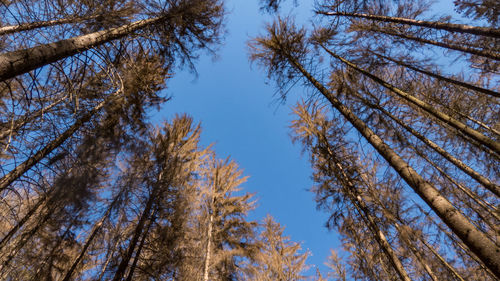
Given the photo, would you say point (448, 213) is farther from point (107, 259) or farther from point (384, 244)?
point (107, 259)

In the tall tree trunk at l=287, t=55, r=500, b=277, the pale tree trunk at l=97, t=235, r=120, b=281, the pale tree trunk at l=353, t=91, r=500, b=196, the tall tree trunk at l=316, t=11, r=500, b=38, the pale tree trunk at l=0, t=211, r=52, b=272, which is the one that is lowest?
the tall tree trunk at l=287, t=55, r=500, b=277

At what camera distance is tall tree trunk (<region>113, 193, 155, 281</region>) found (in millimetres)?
3432

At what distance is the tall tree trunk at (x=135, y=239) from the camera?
3432 millimetres

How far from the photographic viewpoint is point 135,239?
3852 mm

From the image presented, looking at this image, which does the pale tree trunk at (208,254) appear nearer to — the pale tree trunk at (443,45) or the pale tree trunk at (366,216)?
the pale tree trunk at (366,216)

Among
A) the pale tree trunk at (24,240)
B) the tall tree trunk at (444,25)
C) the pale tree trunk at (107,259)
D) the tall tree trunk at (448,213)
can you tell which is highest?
the tall tree trunk at (444,25)

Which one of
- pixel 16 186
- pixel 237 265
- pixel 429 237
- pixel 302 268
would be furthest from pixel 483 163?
pixel 16 186

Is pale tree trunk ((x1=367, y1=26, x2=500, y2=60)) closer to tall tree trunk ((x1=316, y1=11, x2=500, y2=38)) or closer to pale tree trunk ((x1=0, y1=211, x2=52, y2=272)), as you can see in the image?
tall tree trunk ((x1=316, y1=11, x2=500, y2=38))

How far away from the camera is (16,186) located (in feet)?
8.08

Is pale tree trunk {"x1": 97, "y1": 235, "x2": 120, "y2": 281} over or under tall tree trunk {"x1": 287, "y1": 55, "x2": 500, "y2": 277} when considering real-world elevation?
over

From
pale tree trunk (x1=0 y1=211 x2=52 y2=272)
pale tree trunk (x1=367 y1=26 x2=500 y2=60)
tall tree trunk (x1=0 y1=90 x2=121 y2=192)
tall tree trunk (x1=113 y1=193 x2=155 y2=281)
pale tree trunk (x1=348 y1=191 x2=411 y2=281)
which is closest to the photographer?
tall tree trunk (x1=0 y1=90 x2=121 y2=192)

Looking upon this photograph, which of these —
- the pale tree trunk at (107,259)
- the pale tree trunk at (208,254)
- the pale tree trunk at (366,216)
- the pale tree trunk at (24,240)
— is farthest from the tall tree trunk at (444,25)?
the pale tree trunk at (24,240)

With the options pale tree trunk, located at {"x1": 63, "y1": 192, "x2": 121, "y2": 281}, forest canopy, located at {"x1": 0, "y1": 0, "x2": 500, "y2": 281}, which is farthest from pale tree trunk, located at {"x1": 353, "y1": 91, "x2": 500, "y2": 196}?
pale tree trunk, located at {"x1": 63, "y1": 192, "x2": 121, "y2": 281}

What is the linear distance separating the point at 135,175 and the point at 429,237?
6707 mm
